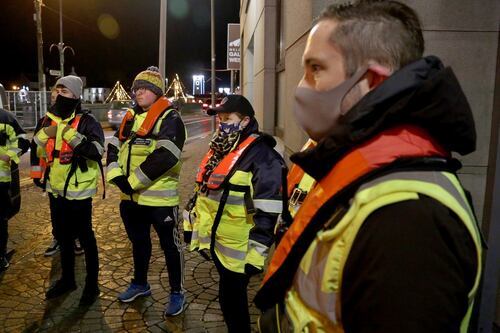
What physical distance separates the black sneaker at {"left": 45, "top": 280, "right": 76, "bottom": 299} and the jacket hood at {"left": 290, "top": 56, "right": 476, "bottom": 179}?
4.01 m

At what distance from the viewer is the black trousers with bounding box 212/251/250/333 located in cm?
311

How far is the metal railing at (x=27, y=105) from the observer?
23406mm

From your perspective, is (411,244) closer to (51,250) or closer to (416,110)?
(416,110)

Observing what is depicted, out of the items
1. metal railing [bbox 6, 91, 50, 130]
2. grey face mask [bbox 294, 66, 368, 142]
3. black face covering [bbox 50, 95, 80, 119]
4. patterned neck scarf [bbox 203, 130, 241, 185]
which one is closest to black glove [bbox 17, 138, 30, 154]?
black face covering [bbox 50, 95, 80, 119]

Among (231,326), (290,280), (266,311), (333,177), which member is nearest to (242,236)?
(231,326)

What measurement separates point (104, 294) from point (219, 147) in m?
2.19

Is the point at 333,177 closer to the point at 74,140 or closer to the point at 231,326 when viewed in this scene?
the point at 231,326

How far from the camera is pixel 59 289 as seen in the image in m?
4.36

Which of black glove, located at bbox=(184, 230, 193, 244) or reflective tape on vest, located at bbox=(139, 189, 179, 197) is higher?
reflective tape on vest, located at bbox=(139, 189, 179, 197)

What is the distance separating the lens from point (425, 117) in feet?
3.53

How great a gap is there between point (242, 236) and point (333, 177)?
207 centimetres

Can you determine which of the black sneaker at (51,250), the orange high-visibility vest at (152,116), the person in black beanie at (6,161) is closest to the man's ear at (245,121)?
the orange high-visibility vest at (152,116)

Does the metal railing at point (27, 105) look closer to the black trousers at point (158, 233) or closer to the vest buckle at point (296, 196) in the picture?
the black trousers at point (158, 233)

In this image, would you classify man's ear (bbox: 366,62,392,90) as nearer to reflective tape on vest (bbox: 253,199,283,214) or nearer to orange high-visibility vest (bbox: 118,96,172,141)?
reflective tape on vest (bbox: 253,199,283,214)
